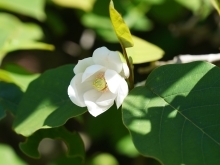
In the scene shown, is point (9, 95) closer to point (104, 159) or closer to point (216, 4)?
point (216, 4)

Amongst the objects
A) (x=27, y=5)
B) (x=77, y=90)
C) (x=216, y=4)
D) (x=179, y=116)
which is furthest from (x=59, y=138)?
(x=27, y=5)

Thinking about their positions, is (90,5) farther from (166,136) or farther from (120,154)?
(166,136)

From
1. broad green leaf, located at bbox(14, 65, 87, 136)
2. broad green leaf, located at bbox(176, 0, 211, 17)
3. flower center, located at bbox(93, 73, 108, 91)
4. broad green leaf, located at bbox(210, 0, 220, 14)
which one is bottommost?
broad green leaf, located at bbox(176, 0, 211, 17)

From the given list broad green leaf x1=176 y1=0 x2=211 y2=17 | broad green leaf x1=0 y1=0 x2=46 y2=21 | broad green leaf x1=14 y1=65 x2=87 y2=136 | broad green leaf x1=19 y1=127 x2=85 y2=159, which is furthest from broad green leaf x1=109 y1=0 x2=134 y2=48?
broad green leaf x1=176 y1=0 x2=211 y2=17

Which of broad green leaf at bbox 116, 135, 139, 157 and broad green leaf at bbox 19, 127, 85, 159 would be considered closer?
broad green leaf at bbox 19, 127, 85, 159

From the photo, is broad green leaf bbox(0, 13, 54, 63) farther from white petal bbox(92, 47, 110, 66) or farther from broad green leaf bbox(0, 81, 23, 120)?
white petal bbox(92, 47, 110, 66)

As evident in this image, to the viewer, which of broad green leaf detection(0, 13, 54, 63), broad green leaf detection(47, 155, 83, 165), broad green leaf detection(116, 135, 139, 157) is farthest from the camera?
broad green leaf detection(116, 135, 139, 157)

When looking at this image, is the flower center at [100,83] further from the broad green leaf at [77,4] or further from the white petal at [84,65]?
the broad green leaf at [77,4]
